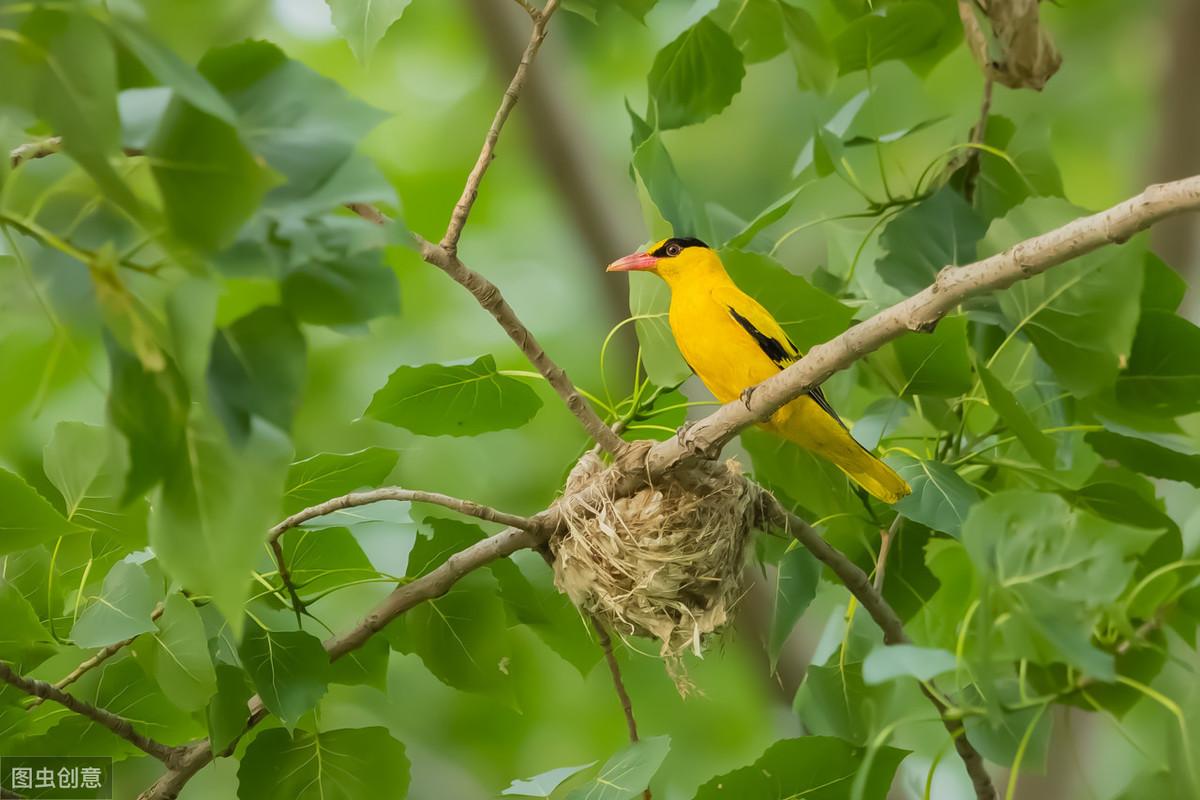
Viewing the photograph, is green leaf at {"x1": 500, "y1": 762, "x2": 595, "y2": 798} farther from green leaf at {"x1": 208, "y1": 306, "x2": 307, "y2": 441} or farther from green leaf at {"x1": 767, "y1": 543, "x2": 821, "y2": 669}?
green leaf at {"x1": 208, "y1": 306, "x2": 307, "y2": 441}

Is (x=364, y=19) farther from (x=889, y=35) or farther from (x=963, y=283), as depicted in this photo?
(x=889, y=35)

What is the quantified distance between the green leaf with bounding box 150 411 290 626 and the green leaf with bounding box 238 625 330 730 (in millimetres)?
1046

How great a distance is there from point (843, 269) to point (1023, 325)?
29.9 inches

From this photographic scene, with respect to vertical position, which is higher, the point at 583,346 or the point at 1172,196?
the point at 1172,196

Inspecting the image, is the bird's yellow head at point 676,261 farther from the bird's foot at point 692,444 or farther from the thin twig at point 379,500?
the thin twig at point 379,500

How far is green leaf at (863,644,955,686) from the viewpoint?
1.28 m

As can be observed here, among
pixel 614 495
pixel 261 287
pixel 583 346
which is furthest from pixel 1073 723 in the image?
pixel 261 287

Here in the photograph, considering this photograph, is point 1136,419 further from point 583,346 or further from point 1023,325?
point 583,346

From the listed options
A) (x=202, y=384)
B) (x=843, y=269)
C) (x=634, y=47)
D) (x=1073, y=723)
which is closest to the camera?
(x=202, y=384)

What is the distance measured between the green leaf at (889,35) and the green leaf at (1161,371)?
0.91 m

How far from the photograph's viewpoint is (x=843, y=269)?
3.05m

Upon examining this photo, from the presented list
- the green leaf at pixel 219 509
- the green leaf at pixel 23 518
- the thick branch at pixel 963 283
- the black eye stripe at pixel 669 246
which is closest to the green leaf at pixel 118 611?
the green leaf at pixel 23 518

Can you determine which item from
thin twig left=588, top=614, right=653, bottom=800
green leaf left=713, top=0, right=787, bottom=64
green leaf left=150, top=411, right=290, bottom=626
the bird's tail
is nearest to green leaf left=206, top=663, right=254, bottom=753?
thin twig left=588, top=614, right=653, bottom=800

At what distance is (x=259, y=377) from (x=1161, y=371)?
197 cm
